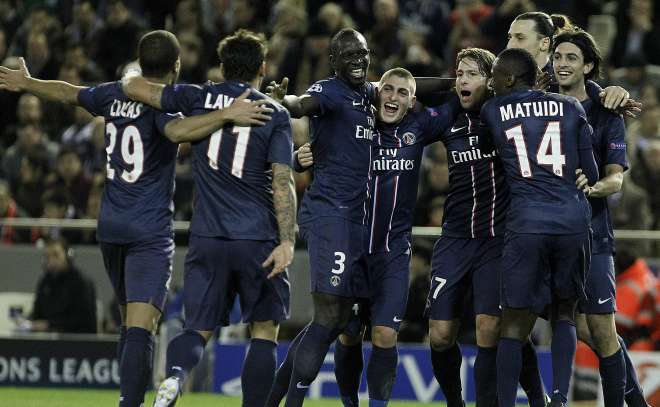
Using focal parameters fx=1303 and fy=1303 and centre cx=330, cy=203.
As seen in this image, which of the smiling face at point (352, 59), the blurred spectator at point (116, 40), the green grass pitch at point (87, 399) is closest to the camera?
the smiling face at point (352, 59)

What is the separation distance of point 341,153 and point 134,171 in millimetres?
1280

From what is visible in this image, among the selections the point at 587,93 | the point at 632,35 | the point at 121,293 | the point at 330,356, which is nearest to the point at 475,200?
the point at 587,93

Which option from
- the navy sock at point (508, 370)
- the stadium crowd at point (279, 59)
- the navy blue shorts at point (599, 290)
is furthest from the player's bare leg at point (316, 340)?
the stadium crowd at point (279, 59)

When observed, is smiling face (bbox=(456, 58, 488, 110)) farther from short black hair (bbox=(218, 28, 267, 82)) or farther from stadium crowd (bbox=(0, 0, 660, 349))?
stadium crowd (bbox=(0, 0, 660, 349))

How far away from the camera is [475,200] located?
8305mm

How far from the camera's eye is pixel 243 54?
7645 millimetres

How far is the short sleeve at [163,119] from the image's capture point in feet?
25.6

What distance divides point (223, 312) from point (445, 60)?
8665mm

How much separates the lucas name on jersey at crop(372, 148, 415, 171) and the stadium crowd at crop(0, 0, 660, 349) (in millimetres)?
3915

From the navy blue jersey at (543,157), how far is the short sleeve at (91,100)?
2.44 m

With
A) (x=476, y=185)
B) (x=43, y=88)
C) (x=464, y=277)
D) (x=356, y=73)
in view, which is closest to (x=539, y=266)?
(x=464, y=277)

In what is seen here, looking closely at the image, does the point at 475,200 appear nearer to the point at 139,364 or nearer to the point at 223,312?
the point at 223,312

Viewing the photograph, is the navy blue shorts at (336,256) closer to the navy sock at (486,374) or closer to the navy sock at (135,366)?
the navy sock at (486,374)

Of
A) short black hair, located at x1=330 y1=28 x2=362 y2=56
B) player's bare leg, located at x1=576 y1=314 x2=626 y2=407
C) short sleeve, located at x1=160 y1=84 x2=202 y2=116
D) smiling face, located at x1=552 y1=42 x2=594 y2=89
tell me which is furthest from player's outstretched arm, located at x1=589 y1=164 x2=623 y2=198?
short sleeve, located at x1=160 y1=84 x2=202 y2=116
